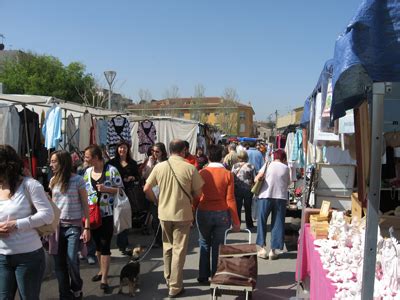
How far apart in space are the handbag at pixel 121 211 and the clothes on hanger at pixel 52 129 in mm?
1877

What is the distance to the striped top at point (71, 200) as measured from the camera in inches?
167

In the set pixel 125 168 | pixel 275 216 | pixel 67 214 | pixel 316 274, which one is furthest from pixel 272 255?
pixel 67 214

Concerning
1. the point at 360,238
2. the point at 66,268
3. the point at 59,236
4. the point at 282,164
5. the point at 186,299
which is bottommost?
the point at 186,299

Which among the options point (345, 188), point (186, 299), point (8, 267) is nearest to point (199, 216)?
point (186, 299)

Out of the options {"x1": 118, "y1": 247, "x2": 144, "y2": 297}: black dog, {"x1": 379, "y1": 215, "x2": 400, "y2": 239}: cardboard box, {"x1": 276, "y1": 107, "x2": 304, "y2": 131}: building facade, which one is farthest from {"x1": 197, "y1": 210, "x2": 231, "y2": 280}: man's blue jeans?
{"x1": 276, "y1": 107, "x2": 304, "y2": 131}: building facade

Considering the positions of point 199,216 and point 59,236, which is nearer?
point 59,236

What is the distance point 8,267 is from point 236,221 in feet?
9.26

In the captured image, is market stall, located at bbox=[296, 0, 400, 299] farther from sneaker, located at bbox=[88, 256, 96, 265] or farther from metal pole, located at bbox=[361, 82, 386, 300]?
sneaker, located at bbox=[88, 256, 96, 265]

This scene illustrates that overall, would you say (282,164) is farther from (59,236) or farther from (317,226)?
(59,236)

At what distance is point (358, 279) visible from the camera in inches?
102

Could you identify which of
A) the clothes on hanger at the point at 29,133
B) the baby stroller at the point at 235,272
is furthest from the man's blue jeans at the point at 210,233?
the clothes on hanger at the point at 29,133

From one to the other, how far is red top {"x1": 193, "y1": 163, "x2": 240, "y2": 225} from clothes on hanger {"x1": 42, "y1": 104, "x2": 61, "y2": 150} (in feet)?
8.87

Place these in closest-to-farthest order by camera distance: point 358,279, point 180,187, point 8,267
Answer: point 358,279 → point 8,267 → point 180,187

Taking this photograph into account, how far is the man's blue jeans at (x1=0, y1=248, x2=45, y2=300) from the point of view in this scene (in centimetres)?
309
